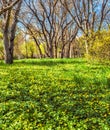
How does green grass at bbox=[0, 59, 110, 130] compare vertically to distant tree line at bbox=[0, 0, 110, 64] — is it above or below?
below

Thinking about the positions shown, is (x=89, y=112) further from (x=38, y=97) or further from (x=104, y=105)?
(x=38, y=97)

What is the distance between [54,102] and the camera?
9.21m

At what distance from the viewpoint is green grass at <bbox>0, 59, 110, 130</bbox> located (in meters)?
7.54

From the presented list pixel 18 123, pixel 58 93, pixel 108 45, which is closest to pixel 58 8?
pixel 108 45

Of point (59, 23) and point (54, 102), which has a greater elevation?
point (59, 23)

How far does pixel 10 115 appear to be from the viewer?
26.7ft

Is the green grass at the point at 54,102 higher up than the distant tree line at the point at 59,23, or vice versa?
the distant tree line at the point at 59,23

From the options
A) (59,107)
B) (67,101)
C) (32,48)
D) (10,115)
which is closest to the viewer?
(10,115)

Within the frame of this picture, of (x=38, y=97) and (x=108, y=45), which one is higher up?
(x=108, y=45)

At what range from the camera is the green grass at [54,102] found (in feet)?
24.7

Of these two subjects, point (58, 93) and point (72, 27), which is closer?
point (58, 93)

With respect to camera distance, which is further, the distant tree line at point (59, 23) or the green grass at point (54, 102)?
the distant tree line at point (59, 23)

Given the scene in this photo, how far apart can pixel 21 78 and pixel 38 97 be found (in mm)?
3150

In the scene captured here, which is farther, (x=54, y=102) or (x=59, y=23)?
(x=59, y=23)
